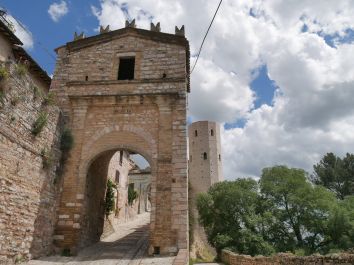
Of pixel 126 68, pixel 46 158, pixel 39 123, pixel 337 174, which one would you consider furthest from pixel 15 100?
pixel 337 174

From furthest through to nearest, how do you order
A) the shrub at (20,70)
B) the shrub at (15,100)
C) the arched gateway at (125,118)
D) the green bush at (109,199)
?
1. the green bush at (109,199)
2. the arched gateway at (125,118)
3. the shrub at (20,70)
4. the shrub at (15,100)

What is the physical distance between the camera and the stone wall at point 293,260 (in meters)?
9.58

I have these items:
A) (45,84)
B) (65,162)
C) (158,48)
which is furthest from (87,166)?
(45,84)

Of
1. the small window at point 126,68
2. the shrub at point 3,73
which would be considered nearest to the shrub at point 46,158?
the shrub at point 3,73

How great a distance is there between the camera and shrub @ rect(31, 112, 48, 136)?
9.36m

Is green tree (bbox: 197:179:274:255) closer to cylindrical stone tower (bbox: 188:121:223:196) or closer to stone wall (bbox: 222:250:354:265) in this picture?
stone wall (bbox: 222:250:354:265)

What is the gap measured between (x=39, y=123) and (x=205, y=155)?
1459 inches

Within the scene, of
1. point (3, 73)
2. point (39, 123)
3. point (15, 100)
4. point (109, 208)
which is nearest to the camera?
point (3, 73)

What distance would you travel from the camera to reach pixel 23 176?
8.69 metres

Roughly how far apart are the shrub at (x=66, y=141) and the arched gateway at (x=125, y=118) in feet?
0.60

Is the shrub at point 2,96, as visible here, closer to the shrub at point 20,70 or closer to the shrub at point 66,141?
the shrub at point 20,70

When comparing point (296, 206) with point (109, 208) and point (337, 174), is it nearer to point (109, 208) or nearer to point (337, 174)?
point (109, 208)

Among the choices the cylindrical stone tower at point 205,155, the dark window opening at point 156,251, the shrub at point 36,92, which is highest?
the cylindrical stone tower at point 205,155

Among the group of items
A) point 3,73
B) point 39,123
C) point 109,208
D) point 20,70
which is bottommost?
point 109,208
